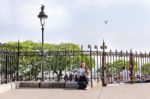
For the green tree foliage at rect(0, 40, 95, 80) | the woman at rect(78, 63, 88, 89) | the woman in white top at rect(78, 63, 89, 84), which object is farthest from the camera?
the green tree foliage at rect(0, 40, 95, 80)

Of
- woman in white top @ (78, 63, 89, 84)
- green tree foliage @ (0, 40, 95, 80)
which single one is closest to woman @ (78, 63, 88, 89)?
woman in white top @ (78, 63, 89, 84)

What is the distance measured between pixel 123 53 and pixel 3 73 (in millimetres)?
6843

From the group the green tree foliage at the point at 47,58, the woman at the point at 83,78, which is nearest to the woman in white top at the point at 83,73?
the woman at the point at 83,78

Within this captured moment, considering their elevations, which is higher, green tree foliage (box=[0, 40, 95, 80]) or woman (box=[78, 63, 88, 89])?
green tree foliage (box=[0, 40, 95, 80])

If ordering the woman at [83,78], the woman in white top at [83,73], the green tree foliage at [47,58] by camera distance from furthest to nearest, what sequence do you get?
the green tree foliage at [47,58] → the woman in white top at [83,73] → the woman at [83,78]

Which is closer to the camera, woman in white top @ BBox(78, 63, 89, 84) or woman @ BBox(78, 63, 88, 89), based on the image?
woman @ BBox(78, 63, 88, 89)

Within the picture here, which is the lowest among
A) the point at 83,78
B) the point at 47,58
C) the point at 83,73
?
the point at 83,78

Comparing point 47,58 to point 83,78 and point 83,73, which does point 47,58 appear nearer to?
point 83,73

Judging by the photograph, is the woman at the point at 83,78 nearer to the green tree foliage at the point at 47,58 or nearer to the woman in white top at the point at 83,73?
the woman in white top at the point at 83,73

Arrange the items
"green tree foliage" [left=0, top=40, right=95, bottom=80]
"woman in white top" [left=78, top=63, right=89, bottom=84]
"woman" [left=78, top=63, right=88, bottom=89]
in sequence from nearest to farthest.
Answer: "woman" [left=78, top=63, right=88, bottom=89] < "woman in white top" [left=78, top=63, right=89, bottom=84] < "green tree foliage" [left=0, top=40, right=95, bottom=80]

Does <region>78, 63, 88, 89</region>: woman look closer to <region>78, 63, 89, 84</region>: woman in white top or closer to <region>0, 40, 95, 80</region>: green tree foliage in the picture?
<region>78, 63, 89, 84</region>: woman in white top

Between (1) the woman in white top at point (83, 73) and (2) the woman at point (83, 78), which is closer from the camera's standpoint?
(2) the woman at point (83, 78)

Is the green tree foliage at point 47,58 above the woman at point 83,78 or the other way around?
above

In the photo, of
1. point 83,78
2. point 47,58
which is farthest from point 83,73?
point 47,58
